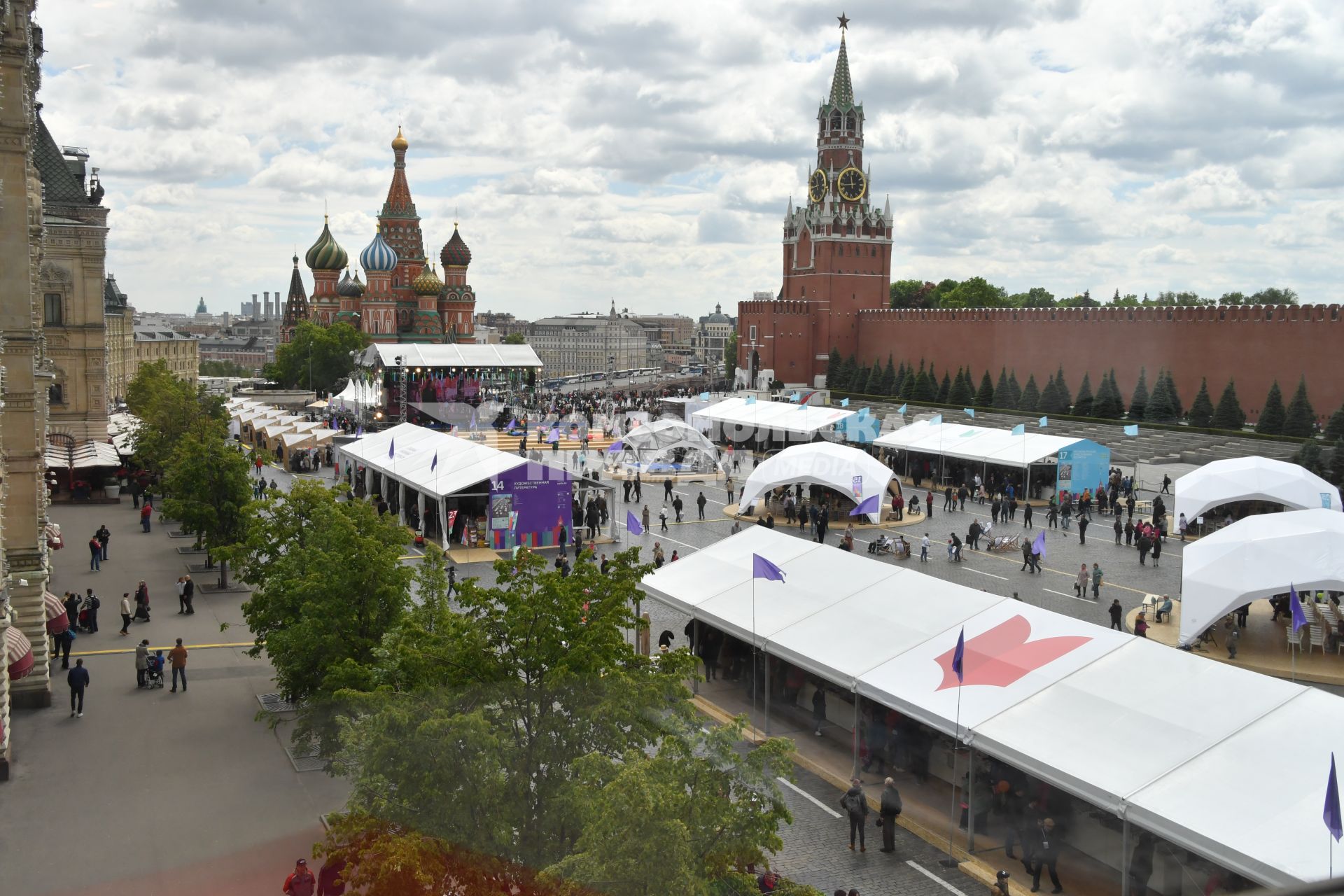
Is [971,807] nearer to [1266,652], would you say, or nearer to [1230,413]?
[1266,652]

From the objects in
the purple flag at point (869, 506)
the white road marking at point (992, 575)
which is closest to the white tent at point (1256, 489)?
the purple flag at point (869, 506)

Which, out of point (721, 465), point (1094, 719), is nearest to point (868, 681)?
point (1094, 719)

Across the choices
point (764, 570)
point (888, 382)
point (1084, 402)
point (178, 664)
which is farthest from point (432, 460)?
point (888, 382)

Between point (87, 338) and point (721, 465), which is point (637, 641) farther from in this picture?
point (87, 338)

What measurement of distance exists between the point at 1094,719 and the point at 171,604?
15610mm

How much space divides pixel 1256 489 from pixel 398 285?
63.8 m

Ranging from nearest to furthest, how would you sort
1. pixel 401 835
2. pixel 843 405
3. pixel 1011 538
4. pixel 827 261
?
pixel 401 835 → pixel 1011 538 → pixel 843 405 → pixel 827 261

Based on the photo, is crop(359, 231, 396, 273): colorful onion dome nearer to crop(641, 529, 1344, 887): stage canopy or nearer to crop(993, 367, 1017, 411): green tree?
crop(993, 367, 1017, 411): green tree

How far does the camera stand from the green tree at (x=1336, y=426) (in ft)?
122

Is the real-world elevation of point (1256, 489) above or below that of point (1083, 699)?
above

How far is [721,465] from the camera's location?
120 feet

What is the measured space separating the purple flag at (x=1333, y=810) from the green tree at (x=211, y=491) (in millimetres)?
17615

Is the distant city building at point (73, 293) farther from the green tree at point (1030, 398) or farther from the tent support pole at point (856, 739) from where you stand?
the green tree at point (1030, 398)

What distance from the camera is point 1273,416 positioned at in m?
41.3
